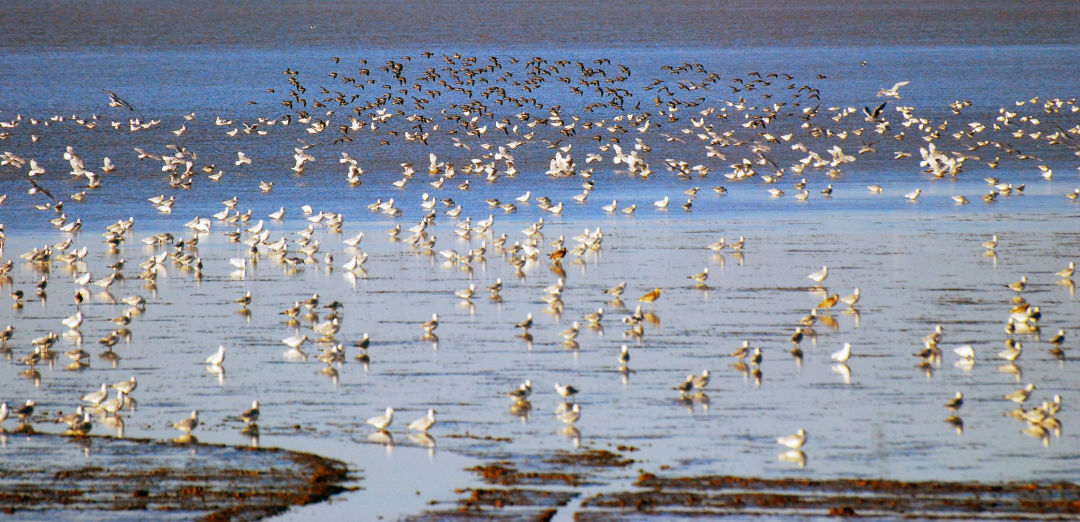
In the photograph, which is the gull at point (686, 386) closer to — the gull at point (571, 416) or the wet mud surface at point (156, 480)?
Answer: the gull at point (571, 416)

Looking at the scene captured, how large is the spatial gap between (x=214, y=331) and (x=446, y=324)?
2.50m

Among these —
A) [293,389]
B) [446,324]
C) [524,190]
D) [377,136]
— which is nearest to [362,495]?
[293,389]

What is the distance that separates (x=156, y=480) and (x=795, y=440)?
14.8 ft


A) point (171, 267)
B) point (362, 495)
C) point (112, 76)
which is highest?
point (112, 76)

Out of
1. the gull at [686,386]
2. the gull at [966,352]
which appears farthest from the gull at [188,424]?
the gull at [966,352]

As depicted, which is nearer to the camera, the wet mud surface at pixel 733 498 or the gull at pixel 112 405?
the wet mud surface at pixel 733 498

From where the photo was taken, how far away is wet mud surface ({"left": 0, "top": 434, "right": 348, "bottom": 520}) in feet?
34.1

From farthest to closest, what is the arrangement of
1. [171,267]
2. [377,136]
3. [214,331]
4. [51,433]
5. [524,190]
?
1. [377,136]
2. [524,190]
3. [171,267]
4. [214,331]
5. [51,433]

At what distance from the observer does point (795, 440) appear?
11.7 meters

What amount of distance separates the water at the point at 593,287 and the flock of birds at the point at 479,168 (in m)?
0.19

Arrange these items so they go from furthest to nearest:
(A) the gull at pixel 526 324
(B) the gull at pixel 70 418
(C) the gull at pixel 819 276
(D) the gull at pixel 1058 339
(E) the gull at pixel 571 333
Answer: (C) the gull at pixel 819 276 < (A) the gull at pixel 526 324 < (E) the gull at pixel 571 333 < (D) the gull at pixel 1058 339 < (B) the gull at pixel 70 418

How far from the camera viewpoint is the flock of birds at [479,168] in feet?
54.0

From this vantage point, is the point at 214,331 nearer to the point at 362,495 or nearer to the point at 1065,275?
the point at 362,495

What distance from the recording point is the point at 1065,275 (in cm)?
2062
